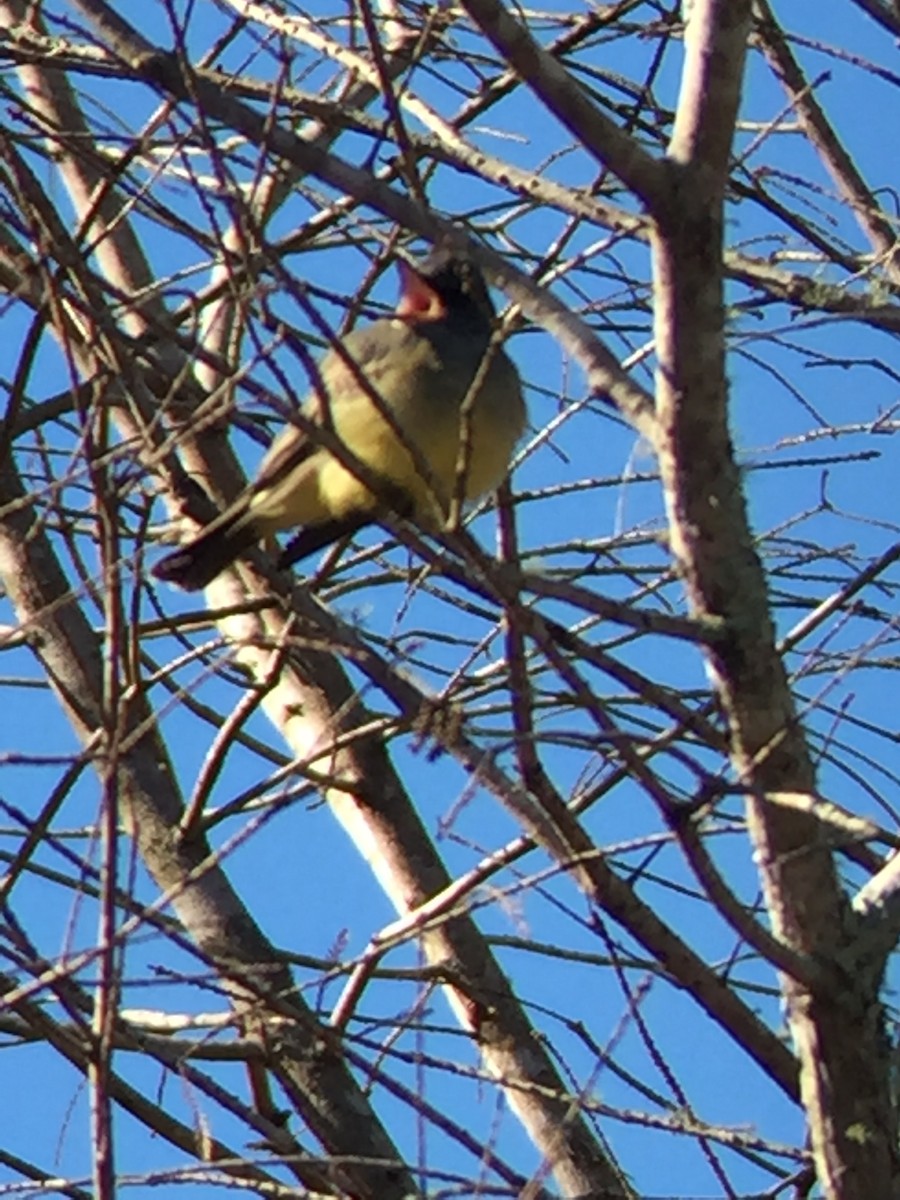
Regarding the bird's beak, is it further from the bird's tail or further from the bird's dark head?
the bird's tail

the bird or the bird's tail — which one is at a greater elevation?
the bird

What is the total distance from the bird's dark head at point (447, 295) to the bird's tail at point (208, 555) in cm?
72

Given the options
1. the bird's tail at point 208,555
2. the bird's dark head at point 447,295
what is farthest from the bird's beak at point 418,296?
the bird's tail at point 208,555

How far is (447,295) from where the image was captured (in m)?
5.29

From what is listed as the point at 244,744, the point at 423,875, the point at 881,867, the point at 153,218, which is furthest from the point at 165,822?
the point at 881,867

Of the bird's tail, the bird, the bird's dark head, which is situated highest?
the bird's dark head

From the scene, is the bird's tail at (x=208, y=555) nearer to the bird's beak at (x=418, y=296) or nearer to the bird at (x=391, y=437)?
the bird at (x=391, y=437)

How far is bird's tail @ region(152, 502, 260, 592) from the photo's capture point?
461 centimetres

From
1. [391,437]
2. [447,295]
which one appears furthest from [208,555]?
[447,295]

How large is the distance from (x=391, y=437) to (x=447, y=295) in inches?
26.9

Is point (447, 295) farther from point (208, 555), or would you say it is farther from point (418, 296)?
point (208, 555)

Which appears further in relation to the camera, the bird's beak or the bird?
the bird's beak

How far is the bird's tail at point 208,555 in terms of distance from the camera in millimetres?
4613

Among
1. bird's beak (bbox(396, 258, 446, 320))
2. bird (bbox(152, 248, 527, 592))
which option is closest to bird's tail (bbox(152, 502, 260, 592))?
bird (bbox(152, 248, 527, 592))
